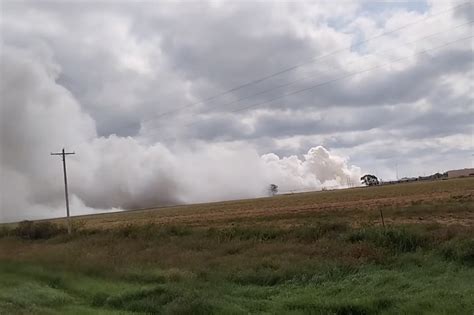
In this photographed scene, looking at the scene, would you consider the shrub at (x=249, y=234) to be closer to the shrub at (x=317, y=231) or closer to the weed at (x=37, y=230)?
the shrub at (x=317, y=231)

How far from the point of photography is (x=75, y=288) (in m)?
22.3

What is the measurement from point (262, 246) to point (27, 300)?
1504 centimetres

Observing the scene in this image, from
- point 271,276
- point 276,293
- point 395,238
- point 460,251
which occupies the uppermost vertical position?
point 395,238

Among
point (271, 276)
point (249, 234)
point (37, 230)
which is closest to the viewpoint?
point (271, 276)

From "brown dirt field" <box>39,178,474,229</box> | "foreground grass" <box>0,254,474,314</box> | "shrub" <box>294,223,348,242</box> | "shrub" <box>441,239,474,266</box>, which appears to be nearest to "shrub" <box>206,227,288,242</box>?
"shrub" <box>294,223,348,242</box>

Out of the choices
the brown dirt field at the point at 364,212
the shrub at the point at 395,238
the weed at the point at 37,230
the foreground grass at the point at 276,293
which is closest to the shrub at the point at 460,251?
the foreground grass at the point at 276,293

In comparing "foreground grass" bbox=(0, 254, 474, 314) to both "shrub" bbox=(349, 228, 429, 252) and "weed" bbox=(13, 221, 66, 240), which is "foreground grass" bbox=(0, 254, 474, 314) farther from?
"weed" bbox=(13, 221, 66, 240)

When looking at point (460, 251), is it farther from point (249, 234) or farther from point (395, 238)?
point (249, 234)

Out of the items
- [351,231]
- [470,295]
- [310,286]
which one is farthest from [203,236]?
[470,295]

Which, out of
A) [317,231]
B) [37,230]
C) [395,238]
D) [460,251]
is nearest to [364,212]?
[317,231]

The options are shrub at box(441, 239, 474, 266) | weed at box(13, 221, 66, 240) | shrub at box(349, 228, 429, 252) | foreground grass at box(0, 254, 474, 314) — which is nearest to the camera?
foreground grass at box(0, 254, 474, 314)

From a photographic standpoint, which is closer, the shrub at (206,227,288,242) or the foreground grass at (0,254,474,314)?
the foreground grass at (0,254,474,314)

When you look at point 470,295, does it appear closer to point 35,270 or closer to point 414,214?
point 35,270

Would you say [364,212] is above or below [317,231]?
above
